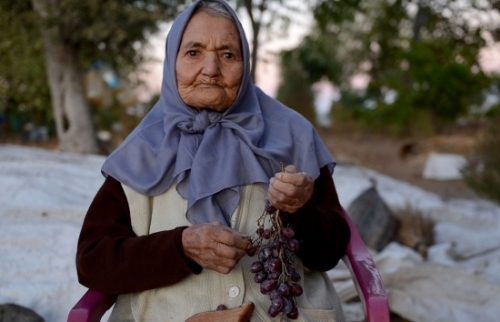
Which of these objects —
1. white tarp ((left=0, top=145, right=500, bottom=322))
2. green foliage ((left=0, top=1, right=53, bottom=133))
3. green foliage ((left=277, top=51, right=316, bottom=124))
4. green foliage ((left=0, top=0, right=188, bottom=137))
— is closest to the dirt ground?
green foliage ((left=277, top=51, right=316, bottom=124))

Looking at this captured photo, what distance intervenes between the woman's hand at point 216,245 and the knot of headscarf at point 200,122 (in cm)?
38

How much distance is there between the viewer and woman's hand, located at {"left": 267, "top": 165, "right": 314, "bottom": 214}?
5.16 feet

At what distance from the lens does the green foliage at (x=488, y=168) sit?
5.24 m

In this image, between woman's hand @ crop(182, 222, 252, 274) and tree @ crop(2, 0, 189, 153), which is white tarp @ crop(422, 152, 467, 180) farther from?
woman's hand @ crop(182, 222, 252, 274)

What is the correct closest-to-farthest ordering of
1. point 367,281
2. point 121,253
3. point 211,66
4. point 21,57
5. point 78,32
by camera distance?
point 121,253 → point 211,66 → point 367,281 → point 78,32 → point 21,57

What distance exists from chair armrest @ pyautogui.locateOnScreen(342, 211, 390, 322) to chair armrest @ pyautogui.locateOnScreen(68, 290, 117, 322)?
33.0 inches

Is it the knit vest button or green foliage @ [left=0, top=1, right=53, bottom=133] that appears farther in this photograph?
green foliage @ [left=0, top=1, right=53, bottom=133]

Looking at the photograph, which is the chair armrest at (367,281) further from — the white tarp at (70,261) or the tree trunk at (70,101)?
the tree trunk at (70,101)

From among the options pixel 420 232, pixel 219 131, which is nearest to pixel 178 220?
pixel 219 131

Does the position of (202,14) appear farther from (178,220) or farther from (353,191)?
(353,191)

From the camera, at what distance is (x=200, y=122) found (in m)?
2.01

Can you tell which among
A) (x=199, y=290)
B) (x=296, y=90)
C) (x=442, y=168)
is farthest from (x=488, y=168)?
(x=296, y=90)

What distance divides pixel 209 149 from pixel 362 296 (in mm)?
722

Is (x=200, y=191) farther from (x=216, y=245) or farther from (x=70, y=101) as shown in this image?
(x=70, y=101)
